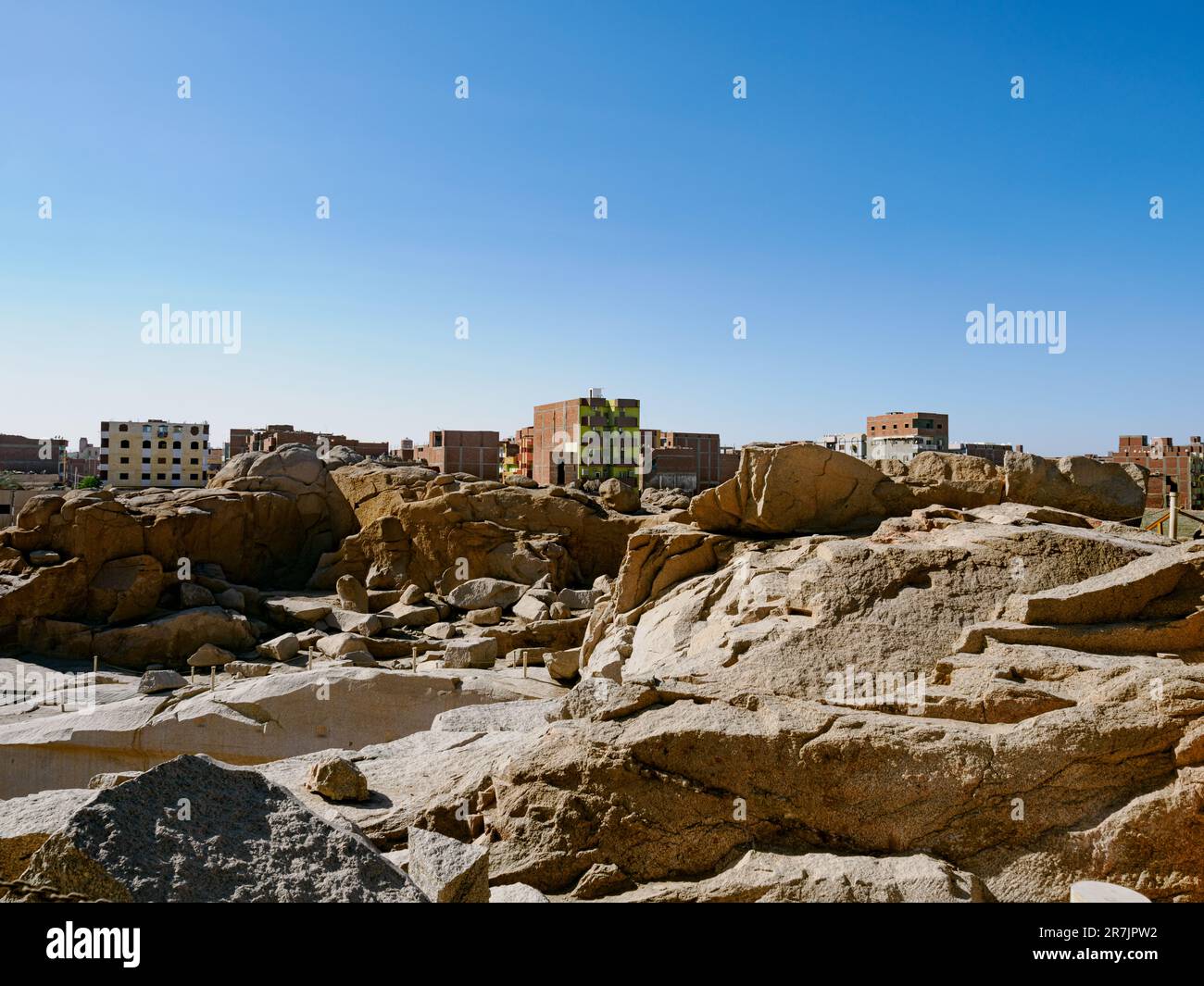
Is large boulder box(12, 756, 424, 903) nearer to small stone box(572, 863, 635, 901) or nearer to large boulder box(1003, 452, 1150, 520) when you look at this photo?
small stone box(572, 863, 635, 901)

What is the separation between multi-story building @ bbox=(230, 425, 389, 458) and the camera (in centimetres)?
3966

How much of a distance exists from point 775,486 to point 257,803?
663 cm

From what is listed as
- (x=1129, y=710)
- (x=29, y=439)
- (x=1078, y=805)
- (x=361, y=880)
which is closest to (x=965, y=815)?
(x=1078, y=805)

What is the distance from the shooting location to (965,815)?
179 inches

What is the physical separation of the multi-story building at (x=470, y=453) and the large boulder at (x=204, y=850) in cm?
2843

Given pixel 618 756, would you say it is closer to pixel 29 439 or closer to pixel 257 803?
pixel 257 803

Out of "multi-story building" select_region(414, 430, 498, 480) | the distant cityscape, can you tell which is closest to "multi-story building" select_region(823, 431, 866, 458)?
the distant cityscape

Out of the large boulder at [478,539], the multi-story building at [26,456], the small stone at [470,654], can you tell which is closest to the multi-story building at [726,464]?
the large boulder at [478,539]

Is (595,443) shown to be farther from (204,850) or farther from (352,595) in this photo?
(204,850)

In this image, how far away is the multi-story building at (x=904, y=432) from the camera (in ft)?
166

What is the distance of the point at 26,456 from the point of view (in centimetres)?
6650

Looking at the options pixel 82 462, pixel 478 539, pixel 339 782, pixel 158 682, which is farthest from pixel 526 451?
pixel 82 462
